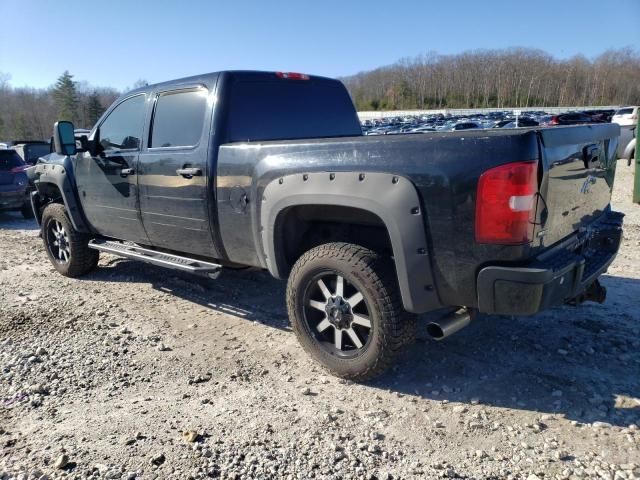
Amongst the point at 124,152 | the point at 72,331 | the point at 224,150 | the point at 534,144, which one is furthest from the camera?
the point at 124,152

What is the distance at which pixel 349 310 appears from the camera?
10.5 ft

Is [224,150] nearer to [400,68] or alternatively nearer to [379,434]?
[379,434]

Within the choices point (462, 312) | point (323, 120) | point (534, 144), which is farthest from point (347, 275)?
point (323, 120)

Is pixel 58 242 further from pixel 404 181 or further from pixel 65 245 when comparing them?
pixel 404 181

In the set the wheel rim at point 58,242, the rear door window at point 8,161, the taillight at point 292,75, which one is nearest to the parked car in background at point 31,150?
the rear door window at point 8,161

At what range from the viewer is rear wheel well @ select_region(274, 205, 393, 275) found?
128 inches

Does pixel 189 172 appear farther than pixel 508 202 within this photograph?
Yes

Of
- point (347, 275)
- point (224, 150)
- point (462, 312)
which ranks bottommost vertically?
point (462, 312)

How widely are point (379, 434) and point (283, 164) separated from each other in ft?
5.75

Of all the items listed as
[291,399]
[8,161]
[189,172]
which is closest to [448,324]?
[291,399]

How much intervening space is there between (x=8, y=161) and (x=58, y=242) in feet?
19.2

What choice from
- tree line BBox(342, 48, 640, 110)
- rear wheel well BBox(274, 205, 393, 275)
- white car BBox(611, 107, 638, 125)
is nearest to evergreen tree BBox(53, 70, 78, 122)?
tree line BBox(342, 48, 640, 110)

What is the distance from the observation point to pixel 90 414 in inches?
117

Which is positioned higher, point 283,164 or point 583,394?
point 283,164
